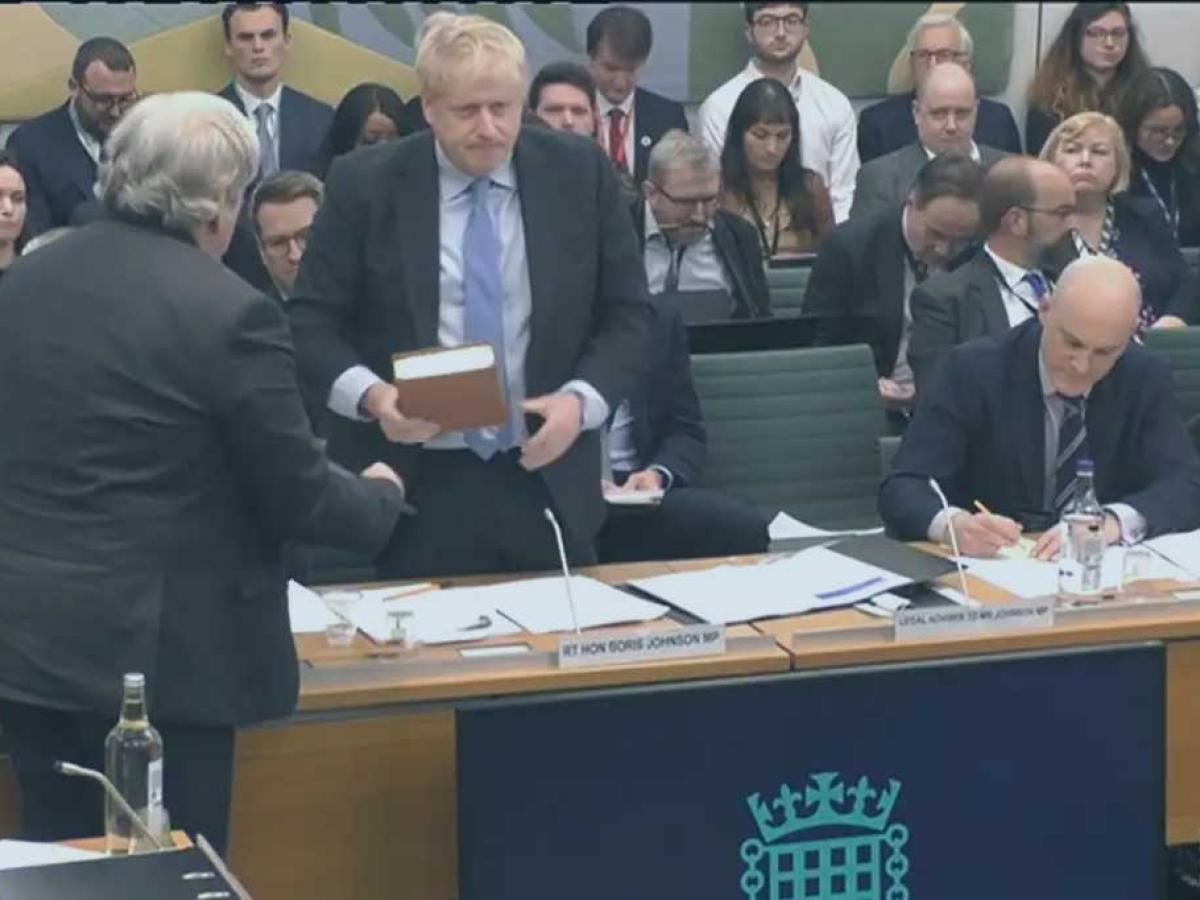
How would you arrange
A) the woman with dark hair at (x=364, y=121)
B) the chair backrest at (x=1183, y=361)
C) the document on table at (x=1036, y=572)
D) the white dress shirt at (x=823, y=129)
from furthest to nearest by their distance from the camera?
the white dress shirt at (x=823, y=129) → the woman with dark hair at (x=364, y=121) → the chair backrest at (x=1183, y=361) → the document on table at (x=1036, y=572)

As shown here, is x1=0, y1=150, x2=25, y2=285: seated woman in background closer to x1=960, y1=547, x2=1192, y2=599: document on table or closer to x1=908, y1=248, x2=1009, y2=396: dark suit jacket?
x1=908, y1=248, x2=1009, y2=396: dark suit jacket

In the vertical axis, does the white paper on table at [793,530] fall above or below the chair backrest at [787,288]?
below

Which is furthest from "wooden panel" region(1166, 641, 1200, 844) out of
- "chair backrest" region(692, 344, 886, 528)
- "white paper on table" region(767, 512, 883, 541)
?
"chair backrest" region(692, 344, 886, 528)

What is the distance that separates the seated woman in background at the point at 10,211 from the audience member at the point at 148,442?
2.47m

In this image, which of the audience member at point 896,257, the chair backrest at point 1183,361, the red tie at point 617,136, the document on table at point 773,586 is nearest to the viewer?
the document on table at point 773,586

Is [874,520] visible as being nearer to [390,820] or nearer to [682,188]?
[682,188]

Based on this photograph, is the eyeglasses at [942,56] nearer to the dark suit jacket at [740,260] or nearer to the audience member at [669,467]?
the dark suit jacket at [740,260]

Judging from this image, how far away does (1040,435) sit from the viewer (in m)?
4.14

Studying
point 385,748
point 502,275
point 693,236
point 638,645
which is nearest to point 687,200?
point 693,236

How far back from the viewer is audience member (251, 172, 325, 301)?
508 cm

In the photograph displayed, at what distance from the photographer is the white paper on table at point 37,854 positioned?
254cm

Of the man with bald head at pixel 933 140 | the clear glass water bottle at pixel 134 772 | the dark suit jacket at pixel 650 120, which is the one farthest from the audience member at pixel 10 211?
the clear glass water bottle at pixel 134 772

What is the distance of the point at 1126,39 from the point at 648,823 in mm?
4866

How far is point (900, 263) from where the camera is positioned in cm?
581
